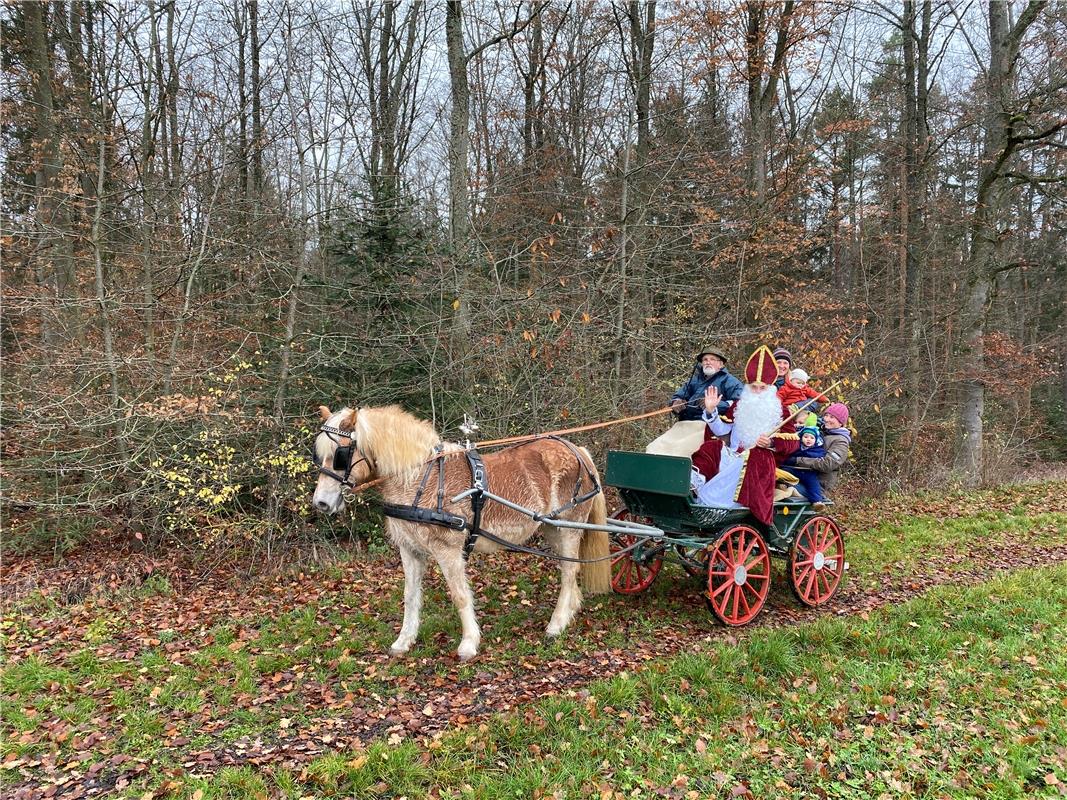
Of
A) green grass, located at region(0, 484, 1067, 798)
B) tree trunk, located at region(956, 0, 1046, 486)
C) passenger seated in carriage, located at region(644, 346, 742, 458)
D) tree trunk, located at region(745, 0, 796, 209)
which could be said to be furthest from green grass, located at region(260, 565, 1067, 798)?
tree trunk, located at region(956, 0, 1046, 486)

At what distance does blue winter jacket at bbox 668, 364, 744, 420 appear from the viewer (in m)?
5.79

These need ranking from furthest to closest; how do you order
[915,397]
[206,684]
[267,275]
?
[915,397]
[267,275]
[206,684]

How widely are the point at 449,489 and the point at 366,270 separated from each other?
5.08 m

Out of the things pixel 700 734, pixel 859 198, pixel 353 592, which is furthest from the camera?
pixel 859 198

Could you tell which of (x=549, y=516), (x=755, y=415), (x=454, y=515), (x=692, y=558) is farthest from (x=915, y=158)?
(x=454, y=515)

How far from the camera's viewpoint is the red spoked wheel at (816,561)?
5.70 meters

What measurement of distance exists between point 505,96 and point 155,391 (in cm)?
1341

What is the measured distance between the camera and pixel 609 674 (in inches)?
179

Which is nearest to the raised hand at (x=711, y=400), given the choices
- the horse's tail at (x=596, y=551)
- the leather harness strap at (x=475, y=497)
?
the horse's tail at (x=596, y=551)

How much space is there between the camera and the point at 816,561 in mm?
5777

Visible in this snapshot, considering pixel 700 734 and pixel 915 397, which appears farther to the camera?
pixel 915 397

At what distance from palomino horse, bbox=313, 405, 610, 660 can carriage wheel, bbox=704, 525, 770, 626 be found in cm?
95

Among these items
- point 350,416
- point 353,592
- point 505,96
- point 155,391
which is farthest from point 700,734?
point 505,96

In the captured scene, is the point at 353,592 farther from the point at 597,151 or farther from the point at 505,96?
the point at 505,96
